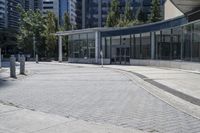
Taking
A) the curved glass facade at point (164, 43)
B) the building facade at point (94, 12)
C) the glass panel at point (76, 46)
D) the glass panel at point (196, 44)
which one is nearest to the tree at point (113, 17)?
the glass panel at point (76, 46)

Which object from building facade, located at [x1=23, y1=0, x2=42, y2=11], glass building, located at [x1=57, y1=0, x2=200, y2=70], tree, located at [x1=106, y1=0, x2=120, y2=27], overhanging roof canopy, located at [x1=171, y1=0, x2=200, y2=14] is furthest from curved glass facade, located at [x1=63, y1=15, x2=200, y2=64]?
building facade, located at [x1=23, y1=0, x2=42, y2=11]

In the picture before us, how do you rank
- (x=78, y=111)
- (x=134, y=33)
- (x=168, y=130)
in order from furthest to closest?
(x=134, y=33), (x=78, y=111), (x=168, y=130)

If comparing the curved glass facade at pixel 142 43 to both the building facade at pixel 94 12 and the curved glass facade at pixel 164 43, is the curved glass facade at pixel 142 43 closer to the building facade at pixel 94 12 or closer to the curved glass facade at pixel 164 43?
the curved glass facade at pixel 164 43

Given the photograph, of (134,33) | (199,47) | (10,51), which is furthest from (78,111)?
(10,51)

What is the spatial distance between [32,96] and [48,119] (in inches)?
198

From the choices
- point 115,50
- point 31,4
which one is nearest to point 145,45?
point 115,50

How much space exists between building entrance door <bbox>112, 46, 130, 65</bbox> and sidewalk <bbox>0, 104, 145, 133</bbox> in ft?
139

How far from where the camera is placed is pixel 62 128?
887 centimetres

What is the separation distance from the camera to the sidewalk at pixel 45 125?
28.4 ft

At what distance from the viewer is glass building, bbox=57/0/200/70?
33188mm

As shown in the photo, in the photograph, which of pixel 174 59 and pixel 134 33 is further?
pixel 134 33

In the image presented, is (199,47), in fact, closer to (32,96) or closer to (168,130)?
(32,96)

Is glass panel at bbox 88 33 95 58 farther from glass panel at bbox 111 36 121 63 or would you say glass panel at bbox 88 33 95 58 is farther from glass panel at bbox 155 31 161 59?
glass panel at bbox 155 31 161 59

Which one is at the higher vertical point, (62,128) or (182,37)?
(182,37)
